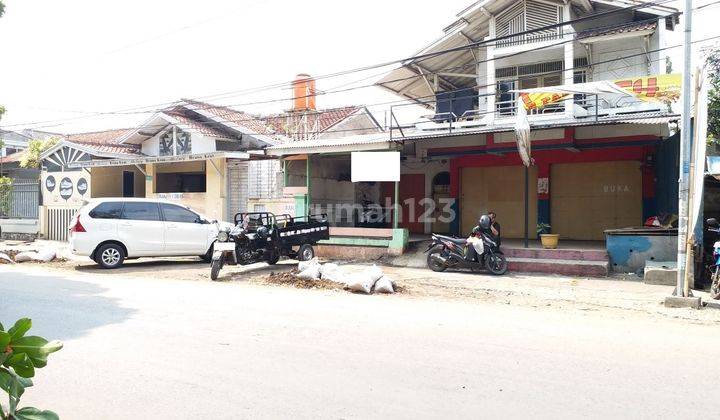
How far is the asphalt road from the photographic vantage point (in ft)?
12.6

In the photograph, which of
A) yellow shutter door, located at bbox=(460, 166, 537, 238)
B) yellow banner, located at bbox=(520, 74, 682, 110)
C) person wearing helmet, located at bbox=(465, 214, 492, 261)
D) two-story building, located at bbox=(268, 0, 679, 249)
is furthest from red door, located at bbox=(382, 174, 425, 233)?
yellow banner, located at bbox=(520, 74, 682, 110)

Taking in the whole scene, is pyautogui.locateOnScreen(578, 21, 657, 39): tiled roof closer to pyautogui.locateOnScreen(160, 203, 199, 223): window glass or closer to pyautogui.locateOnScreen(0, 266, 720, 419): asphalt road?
pyautogui.locateOnScreen(0, 266, 720, 419): asphalt road

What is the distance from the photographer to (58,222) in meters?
21.5

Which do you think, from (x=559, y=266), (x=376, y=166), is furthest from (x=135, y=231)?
(x=559, y=266)

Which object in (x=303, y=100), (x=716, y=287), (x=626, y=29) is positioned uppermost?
(x=626, y=29)

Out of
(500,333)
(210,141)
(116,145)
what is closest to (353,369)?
(500,333)

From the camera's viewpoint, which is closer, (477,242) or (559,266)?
(477,242)

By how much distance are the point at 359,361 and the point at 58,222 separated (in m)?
20.7

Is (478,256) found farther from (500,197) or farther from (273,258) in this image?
(500,197)

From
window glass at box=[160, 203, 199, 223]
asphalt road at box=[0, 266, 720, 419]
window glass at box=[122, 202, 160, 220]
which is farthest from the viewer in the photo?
window glass at box=[160, 203, 199, 223]

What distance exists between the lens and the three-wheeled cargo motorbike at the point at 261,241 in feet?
37.4

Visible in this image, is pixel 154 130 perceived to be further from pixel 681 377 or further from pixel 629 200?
pixel 681 377

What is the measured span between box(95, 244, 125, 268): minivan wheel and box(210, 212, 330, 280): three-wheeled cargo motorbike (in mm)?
2479

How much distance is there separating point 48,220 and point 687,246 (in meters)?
22.4
